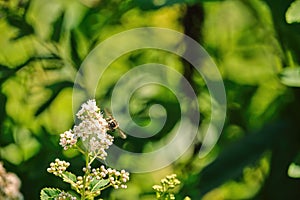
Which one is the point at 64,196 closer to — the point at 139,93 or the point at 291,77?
the point at 291,77

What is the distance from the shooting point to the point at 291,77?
1.31 metres

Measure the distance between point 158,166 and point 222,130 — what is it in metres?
0.15

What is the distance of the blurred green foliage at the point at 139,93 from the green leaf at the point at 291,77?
20 centimetres

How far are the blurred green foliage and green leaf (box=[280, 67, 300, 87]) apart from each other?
0.67 ft

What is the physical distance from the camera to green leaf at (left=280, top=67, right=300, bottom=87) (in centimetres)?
129

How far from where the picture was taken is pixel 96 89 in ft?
5.31

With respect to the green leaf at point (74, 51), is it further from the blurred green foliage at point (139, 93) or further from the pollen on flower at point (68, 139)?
the pollen on flower at point (68, 139)

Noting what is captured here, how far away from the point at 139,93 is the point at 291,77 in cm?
41

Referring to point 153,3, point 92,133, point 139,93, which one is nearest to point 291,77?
point 153,3

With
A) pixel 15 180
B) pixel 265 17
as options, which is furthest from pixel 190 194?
pixel 265 17

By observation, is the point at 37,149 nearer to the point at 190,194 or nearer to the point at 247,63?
the point at 190,194

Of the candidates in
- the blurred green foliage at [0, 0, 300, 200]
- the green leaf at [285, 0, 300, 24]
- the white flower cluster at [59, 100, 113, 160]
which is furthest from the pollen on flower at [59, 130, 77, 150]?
the blurred green foliage at [0, 0, 300, 200]

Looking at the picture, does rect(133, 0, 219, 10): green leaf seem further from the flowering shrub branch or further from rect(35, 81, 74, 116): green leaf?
the flowering shrub branch

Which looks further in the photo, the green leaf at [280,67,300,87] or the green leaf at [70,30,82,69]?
the green leaf at [70,30,82,69]
